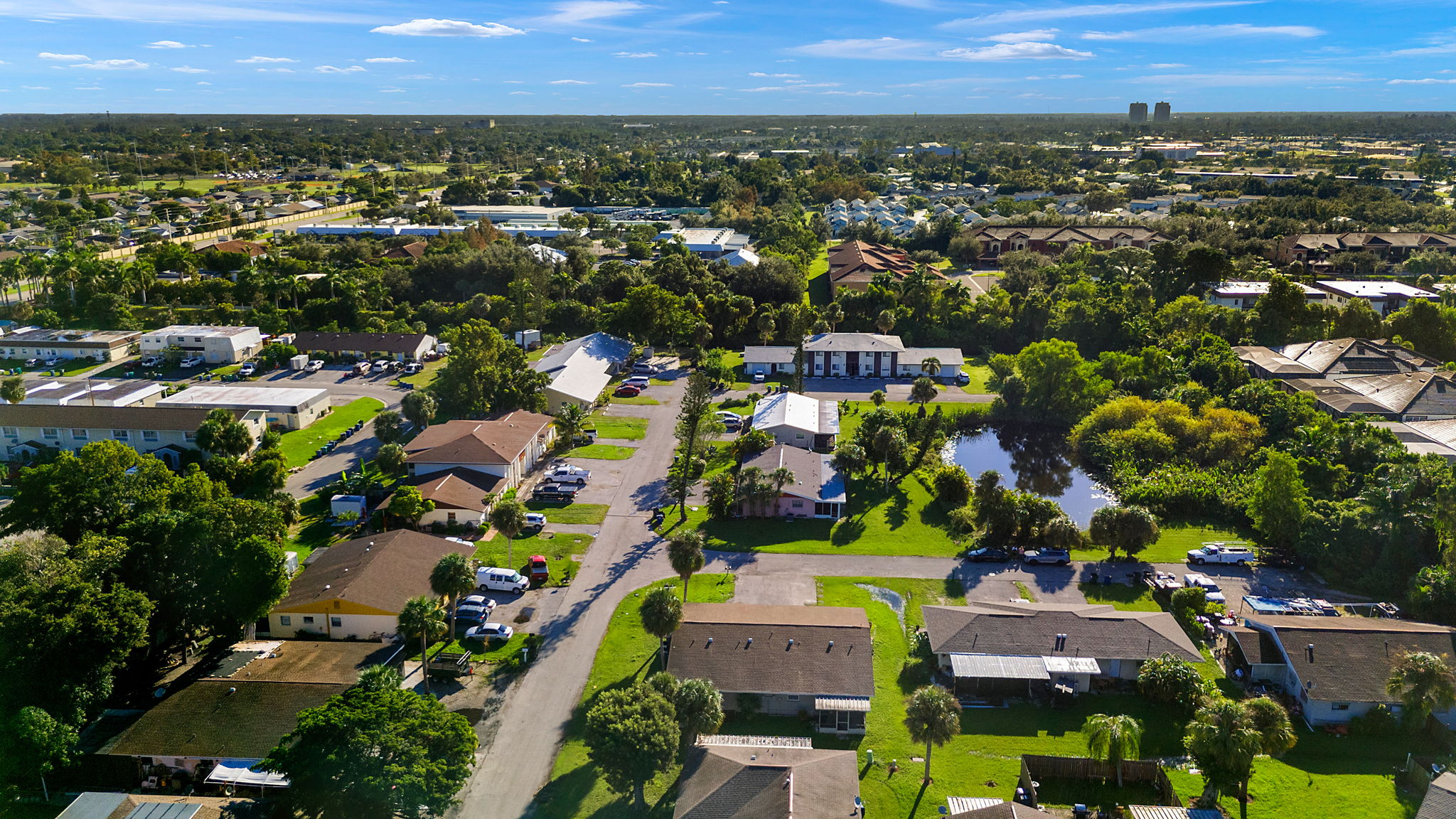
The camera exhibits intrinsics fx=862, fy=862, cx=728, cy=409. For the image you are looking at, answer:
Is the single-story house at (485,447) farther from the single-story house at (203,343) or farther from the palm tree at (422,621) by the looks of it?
the single-story house at (203,343)

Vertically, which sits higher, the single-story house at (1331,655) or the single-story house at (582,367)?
the single-story house at (582,367)

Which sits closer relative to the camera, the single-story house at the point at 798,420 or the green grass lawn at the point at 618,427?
the single-story house at the point at 798,420

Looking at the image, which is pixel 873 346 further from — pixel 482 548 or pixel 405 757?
pixel 405 757

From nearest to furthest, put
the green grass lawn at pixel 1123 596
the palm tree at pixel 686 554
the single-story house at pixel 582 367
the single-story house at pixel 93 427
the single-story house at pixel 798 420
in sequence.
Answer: the palm tree at pixel 686 554 → the green grass lawn at pixel 1123 596 → the single-story house at pixel 93 427 → the single-story house at pixel 798 420 → the single-story house at pixel 582 367

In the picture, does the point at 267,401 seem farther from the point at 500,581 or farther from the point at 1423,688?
the point at 1423,688

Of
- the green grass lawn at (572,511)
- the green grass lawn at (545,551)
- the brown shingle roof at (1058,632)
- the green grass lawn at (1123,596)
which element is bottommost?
the green grass lawn at (1123,596)

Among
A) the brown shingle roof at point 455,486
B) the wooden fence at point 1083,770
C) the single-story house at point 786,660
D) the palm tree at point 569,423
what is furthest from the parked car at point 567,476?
the wooden fence at point 1083,770

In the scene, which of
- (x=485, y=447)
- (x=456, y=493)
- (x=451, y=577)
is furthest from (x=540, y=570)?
(x=485, y=447)
